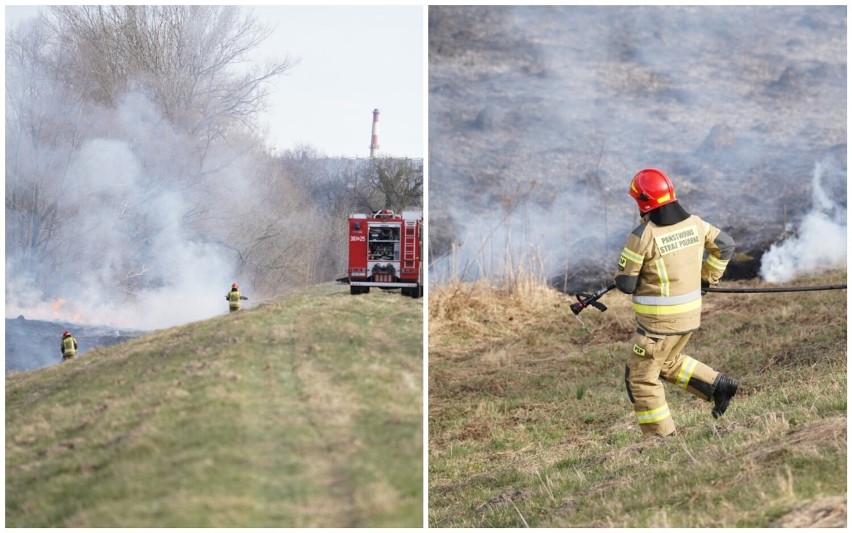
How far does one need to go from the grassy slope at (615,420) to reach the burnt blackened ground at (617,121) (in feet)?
4.88

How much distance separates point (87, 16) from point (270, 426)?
279cm

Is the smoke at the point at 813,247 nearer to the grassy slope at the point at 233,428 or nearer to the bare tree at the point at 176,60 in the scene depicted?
the grassy slope at the point at 233,428

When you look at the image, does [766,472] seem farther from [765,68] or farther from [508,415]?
[765,68]

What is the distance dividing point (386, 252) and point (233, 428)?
1505 millimetres

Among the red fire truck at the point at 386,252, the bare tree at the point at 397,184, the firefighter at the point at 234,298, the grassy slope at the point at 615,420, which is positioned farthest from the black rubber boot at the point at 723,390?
the firefighter at the point at 234,298

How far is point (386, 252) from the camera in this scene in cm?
625

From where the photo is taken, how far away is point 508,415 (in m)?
9.51

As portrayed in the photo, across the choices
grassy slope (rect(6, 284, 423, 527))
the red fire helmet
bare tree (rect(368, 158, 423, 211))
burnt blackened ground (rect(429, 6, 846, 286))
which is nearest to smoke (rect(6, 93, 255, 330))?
grassy slope (rect(6, 284, 423, 527))

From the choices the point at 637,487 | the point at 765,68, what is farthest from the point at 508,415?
the point at 765,68

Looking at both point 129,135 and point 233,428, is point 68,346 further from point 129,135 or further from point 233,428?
point 233,428

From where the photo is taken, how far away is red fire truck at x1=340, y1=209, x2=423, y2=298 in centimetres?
623

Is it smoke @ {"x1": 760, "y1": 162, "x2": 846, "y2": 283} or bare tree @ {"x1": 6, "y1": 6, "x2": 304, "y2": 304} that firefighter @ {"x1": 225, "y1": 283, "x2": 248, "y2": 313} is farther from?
smoke @ {"x1": 760, "y1": 162, "x2": 846, "y2": 283}

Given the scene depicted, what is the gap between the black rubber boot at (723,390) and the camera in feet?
22.6

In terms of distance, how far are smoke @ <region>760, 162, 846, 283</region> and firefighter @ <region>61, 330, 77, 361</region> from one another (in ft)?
30.5
